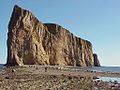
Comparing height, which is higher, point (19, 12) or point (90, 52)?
point (19, 12)

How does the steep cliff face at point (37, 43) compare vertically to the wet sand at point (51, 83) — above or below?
above

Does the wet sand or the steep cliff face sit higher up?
the steep cliff face

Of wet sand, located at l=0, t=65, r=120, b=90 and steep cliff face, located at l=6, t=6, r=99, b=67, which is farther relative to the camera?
steep cliff face, located at l=6, t=6, r=99, b=67

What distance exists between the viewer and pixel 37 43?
315 feet

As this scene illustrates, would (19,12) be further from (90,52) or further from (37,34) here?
(90,52)

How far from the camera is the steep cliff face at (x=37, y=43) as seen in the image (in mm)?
88500

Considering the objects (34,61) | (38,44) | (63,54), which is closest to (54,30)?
(63,54)

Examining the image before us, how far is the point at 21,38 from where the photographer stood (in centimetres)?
9038

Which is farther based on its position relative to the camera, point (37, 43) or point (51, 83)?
point (37, 43)

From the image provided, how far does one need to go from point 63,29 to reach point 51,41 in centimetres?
1497

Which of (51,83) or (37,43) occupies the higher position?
(37,43)

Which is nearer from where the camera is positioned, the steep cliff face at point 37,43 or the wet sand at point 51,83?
the wet sand at point 51,83

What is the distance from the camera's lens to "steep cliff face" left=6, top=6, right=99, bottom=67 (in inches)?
3484

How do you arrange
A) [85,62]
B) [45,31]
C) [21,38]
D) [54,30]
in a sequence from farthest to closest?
[85,62]
[54,30]
[45,31]
[21,38]
